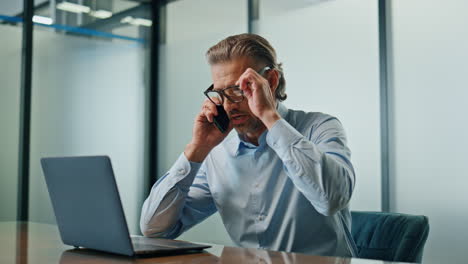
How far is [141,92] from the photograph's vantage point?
5289 millimetres

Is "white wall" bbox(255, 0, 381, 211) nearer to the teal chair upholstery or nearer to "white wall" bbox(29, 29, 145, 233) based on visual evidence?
the teal chair upholstery

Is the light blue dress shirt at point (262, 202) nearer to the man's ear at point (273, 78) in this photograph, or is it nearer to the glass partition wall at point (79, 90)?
the man's ear at point (273, 78)

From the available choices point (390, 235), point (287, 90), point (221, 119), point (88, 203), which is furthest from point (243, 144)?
point (287, 90)

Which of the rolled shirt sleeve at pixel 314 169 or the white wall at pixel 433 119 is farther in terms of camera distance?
the white wall at pixel 433 119

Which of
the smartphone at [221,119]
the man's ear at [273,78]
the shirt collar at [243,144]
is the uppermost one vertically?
the man's ear at [273,78]

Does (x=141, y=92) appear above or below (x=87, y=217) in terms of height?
above

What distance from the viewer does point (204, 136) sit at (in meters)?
1.95

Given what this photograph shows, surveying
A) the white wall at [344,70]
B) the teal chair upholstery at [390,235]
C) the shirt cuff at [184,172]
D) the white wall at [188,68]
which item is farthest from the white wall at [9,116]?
the teal chair upholstery at [390,235]

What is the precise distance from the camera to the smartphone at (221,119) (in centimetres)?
196

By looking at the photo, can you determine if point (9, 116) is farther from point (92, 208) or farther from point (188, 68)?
point (92, 208)

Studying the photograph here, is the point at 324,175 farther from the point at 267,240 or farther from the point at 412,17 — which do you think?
the point at 412,17

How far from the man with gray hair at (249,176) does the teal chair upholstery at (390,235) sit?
6 centimetres

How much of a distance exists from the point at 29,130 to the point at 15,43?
27.3 inches

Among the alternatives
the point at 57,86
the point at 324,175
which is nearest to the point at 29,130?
the point at 57,86
